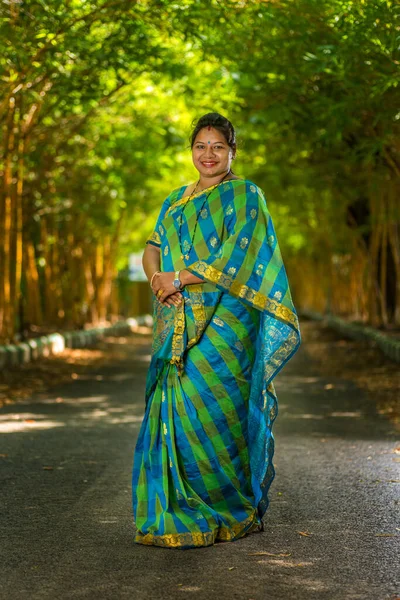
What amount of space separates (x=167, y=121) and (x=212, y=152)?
13243 mm

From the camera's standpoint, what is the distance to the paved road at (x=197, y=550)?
393cm

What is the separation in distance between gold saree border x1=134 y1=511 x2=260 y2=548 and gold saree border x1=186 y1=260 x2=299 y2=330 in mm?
953

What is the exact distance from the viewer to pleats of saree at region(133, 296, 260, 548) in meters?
4.59

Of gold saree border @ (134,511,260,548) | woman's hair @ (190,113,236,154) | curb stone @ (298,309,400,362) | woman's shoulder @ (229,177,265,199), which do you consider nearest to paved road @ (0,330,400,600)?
gold saree border @ (134,511,260,548)

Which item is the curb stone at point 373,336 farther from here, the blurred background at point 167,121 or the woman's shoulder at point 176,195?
the woman's shoulder at point 176,195

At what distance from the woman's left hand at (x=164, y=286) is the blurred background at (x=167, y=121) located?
0.61 metres

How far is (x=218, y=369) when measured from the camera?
4.74m

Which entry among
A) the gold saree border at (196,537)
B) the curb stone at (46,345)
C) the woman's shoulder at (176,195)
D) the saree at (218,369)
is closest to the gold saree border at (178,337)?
the saree at (218,369)

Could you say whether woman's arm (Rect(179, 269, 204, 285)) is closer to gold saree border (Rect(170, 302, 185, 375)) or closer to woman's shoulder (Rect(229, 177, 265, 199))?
gold saree border (Rect(170, 302, 185, 375))

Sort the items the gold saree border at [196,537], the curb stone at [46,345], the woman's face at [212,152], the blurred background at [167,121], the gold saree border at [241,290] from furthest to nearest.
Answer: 1. the curb stone at [46,345]
2. the blurred background at [167,121]
3. the woman's face at [212,152]
4. the gold saree border at [241,290]
5. the gold saree border at [196,537]

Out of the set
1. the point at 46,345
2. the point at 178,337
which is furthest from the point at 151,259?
the point at 46,345

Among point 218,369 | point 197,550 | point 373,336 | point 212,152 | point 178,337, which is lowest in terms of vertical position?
point 197,550

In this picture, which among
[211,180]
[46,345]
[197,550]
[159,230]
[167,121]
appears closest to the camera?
[197,550]

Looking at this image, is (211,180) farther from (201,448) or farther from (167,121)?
(167,121)
